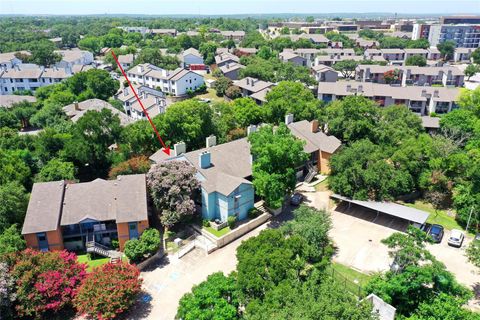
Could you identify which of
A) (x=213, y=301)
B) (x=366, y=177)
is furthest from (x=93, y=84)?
(x=213, y=301)

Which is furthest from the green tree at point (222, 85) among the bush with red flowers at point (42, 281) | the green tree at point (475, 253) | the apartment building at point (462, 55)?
the apartment building at point (462, 55)

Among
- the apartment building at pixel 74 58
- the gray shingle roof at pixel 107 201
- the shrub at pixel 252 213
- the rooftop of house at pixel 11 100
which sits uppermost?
the apartment building at pixel 74 58

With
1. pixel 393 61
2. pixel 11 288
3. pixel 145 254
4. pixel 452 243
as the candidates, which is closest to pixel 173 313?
pixel 145 254

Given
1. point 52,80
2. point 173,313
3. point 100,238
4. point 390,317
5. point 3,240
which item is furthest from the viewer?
point 52,80

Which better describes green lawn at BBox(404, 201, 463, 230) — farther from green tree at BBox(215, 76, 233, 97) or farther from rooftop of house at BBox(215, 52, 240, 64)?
rooftop of house at BBox(215, 52, 240, 64)

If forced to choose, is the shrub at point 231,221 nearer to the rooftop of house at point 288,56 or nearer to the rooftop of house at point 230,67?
the rooftop of house at point 230,67

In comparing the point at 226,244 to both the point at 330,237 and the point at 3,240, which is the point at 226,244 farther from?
the point at 3,240

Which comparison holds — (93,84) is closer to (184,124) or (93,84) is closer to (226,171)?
(184,124)

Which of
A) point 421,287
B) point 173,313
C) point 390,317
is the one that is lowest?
point 173,313

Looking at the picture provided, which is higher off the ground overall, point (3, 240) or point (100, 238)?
point (3, 240)
